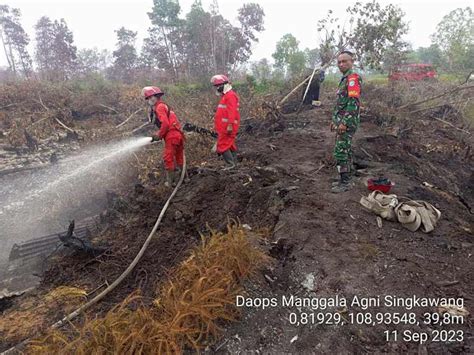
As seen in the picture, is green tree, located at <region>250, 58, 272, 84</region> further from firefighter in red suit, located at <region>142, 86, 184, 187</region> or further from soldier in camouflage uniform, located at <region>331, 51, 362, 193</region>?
soldier in camouflage uniform, located at <region>331, 51, 362, 193</region>

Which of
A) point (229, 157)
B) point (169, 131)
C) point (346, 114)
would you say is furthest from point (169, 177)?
point (346, 114)

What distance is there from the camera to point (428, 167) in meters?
6.44

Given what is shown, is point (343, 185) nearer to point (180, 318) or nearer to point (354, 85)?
point (354, 85)

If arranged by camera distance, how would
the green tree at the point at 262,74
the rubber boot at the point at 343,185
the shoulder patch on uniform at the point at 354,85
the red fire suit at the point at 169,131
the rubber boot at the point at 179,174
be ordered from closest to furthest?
the shoulder patch on uniform at the point at 354,85 → the rubber boot at the point at 343,185 → the red fire suit at the point at 169,131 → the rubber boot at the point at 179,174 → the green tree at the point at 262,74

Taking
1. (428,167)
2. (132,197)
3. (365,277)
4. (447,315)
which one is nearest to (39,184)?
(132,197)

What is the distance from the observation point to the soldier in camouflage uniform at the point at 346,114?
4.04m

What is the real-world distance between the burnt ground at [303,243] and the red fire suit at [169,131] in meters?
0.62

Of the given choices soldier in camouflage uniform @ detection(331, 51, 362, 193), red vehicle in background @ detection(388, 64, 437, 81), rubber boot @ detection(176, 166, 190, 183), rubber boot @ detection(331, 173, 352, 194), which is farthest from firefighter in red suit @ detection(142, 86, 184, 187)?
red vehicle in background @ detection(388, 64, 437, 81)

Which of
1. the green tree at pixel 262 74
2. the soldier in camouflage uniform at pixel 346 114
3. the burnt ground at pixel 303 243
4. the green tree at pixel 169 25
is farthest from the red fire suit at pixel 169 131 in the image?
the green tree at pixel 169 25

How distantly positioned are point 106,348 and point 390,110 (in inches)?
409

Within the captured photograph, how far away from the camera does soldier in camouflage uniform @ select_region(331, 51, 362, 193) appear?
13.3 ft

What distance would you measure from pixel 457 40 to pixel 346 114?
50.6 ft

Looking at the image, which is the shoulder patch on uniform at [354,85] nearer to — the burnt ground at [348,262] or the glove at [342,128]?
the glove at [342,128]

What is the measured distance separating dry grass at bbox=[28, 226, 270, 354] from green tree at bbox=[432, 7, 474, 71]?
16714 mm
